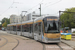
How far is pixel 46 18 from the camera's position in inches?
571

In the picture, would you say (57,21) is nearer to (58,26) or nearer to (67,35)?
(58,26)

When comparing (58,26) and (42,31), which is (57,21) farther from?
(42,31)

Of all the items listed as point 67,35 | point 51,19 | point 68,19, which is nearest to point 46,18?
point 51,19

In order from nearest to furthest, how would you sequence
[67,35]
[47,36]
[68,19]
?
[47,36], [67,35], [68,19]

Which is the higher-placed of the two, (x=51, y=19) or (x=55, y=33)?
(x=51, y=19)

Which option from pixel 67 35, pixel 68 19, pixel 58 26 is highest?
pixel 68 19

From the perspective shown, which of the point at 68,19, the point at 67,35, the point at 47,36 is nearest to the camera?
the point at 47,36

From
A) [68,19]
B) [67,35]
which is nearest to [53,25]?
[67,35]

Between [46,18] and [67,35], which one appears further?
[67,35]

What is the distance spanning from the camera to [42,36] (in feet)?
48.6

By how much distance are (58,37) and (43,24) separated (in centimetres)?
207

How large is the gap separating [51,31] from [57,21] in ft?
4.30

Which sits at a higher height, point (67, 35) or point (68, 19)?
point (68, 19)

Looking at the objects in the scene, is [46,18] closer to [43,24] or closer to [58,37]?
[43,24]
